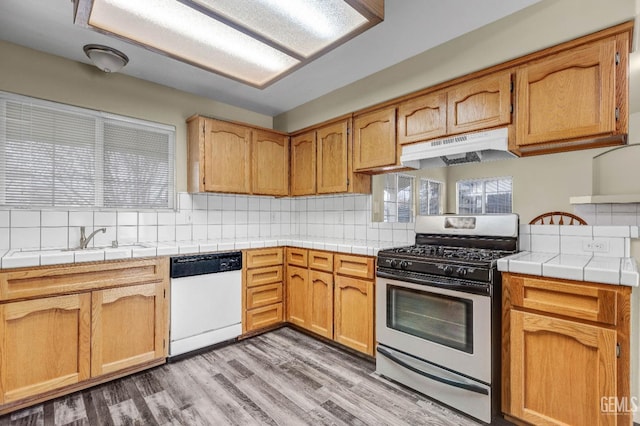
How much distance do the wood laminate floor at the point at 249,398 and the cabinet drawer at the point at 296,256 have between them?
870mm

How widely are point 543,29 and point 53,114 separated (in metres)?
3.56

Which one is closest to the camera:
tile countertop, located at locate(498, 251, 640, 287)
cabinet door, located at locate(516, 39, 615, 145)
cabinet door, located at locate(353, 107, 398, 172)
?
tile countertop, located at locate(498, 251, 640, 287)

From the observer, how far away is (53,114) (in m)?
2.47

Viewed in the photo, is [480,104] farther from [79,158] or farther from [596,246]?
[79,158]

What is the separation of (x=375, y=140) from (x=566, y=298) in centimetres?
179

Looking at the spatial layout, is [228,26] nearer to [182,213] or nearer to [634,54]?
[182,213]

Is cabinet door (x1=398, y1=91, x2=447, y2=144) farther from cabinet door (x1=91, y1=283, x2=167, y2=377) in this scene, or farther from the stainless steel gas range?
cabinet door (x1=91, y1=283, x2=167, y2=377)

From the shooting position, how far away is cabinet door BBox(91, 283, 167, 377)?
2143 mm

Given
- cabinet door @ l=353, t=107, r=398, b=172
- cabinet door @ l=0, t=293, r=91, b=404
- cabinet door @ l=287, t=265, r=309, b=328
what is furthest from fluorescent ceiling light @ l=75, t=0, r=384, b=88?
cabinet door @ l=287, t=265, r=309, b=328

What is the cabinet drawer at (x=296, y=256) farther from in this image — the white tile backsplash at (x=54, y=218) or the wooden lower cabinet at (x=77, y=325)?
the white tile backsplash at (x=54, y=218)

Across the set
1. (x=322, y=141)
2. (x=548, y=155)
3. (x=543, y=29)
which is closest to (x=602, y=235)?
(x=548, y=155)

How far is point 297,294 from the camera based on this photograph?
314 centimetres

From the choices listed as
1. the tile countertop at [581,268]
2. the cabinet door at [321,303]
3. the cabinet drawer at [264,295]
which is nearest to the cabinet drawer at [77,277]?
the cabinet drawer at [264,295]

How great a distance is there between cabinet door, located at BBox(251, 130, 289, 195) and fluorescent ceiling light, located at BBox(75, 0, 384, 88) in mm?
1368
